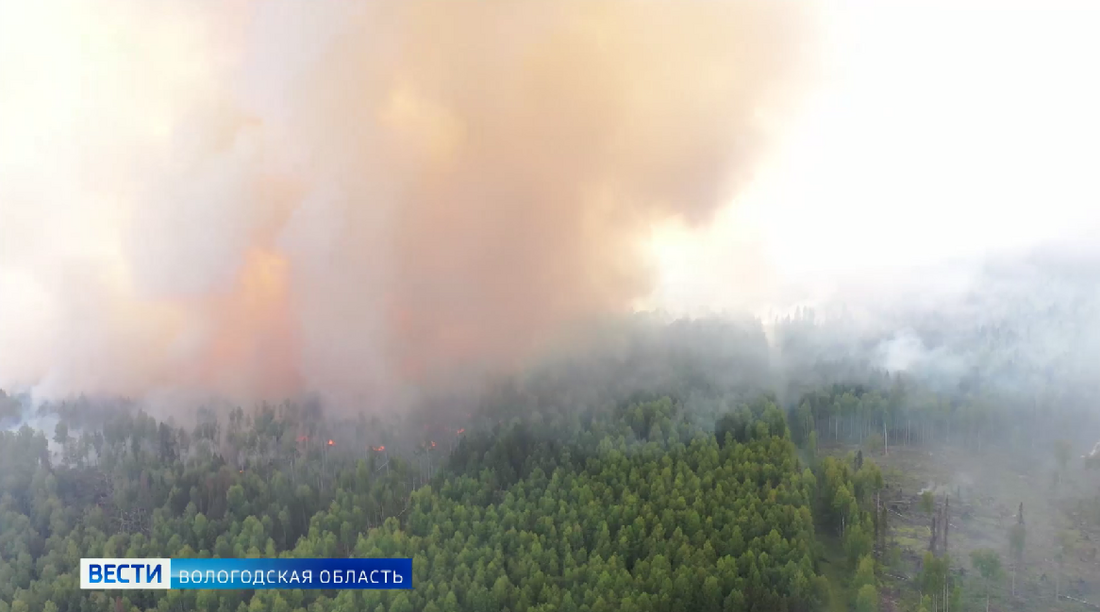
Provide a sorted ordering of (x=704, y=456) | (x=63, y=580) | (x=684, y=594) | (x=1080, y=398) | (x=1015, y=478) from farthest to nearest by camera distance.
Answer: (x=1080, y=398) < (x=1015, y=478) < (x=704, y=456) < (x=63, y=580) < (x=684, y=594)

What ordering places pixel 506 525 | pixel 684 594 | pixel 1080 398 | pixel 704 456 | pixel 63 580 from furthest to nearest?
pixel 1080 398, pixel 704 456, pixel 506 525, pixel 63 580, pixel 684 594

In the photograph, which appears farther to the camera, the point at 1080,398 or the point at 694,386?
the point at 1080,398

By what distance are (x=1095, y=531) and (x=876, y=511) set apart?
22085 mm

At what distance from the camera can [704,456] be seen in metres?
70.2

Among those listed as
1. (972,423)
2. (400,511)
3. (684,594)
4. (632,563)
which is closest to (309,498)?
(400,511)

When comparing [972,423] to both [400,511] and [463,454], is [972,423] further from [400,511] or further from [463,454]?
[400,511]

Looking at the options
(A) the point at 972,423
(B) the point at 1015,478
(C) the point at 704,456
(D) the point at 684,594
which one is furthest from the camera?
(A) the point at 972,423

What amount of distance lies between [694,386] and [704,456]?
30660 millimetres

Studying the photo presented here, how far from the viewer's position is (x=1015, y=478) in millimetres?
79062

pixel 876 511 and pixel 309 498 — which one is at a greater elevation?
pixel 309 498

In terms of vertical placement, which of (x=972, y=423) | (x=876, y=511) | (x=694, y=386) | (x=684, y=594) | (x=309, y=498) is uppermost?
(x=694, y=386)

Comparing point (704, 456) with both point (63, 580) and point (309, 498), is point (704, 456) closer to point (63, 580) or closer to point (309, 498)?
point (309, 498)

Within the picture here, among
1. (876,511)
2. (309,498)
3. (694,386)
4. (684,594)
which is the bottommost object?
(684,594)

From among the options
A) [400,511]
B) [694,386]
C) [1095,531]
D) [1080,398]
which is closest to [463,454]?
[400,511]
